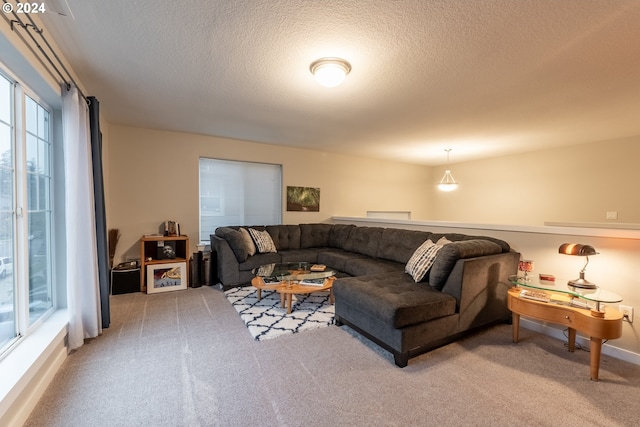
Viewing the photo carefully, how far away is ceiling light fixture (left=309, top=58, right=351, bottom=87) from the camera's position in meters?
2.13

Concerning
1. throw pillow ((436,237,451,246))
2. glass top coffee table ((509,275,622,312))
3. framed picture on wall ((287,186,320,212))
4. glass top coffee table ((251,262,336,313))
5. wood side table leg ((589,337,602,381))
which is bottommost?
wood side table leg ((589,337,602,381))

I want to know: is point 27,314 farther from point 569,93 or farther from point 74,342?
point 569,93

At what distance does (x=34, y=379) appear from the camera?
1.63 m

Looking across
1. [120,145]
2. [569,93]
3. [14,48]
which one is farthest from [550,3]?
[120,145]

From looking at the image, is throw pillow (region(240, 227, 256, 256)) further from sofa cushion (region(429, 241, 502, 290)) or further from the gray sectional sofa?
sofa cushion (region(429, 241, 502, 290))

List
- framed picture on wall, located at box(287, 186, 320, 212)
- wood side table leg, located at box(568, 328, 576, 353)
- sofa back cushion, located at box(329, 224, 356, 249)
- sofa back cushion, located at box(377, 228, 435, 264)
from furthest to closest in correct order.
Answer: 1. framed picture on wall, located at box(287, 186, 320, 212)
2. sofa back cushion, located at box(329, 224, 356, 249)
3. sofa back cushion, located at box(377, 228, 435, 264)
4. wood side table leg, located at box(568, 328, 576, 353)

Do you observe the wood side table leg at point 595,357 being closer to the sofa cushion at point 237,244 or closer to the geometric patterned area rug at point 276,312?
the geometric patterned area rug at point 276,312

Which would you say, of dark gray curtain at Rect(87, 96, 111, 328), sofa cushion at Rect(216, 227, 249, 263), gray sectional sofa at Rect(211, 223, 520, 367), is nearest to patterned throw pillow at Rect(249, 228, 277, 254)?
sofa cushion at Rect(216, 227, 249, 263)

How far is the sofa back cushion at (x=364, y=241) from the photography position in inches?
162

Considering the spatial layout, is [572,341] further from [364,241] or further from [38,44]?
[38,44]

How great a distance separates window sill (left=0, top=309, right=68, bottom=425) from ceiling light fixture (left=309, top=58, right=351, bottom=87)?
265 cm

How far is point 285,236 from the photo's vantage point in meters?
4.71

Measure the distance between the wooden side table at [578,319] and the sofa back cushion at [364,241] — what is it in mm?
1931
